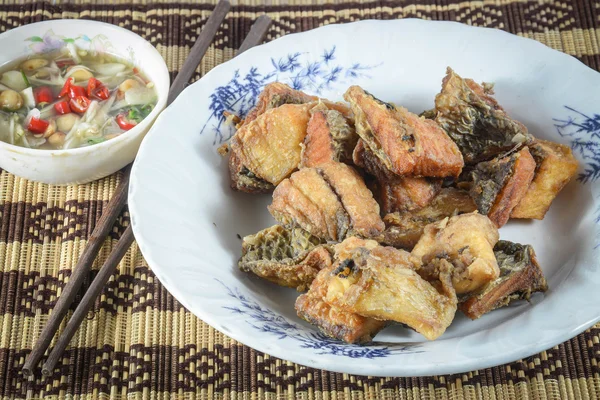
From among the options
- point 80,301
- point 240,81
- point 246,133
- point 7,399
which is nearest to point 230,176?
point 246,133

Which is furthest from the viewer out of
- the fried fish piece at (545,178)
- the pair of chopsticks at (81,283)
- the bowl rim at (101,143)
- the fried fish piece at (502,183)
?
the bowl rim at (101,143)

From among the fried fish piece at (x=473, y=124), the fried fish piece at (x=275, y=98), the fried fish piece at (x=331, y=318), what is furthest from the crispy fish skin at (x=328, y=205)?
the fried fish piece at (x=473, y=124)

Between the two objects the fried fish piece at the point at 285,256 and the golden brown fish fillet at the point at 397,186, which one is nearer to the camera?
the fried fish piece at the point at 285,256

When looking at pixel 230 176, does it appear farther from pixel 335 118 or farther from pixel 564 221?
pixel 564 221

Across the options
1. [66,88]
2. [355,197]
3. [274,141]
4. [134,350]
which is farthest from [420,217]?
[66,88]

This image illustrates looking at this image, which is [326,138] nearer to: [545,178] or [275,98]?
[275,98]

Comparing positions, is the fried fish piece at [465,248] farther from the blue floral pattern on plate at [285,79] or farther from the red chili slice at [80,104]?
the red chili slice at [80,104]
